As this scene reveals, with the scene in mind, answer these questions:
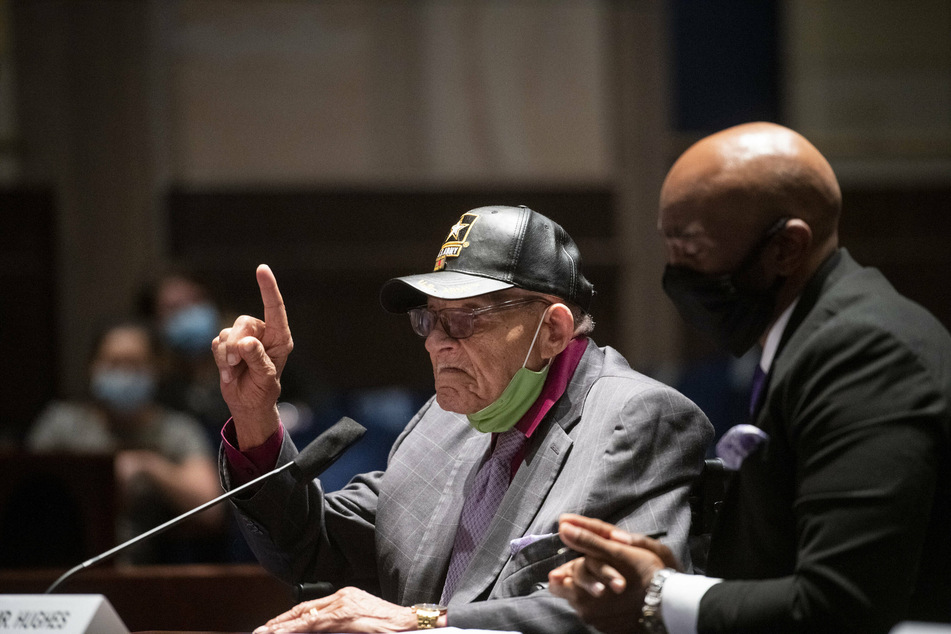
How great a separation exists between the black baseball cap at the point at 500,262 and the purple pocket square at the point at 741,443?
0.54 metres

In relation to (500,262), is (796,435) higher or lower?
lower

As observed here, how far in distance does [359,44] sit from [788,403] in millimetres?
4883

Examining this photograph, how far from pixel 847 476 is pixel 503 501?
0.67m

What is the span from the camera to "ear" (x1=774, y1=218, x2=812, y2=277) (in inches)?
55.9

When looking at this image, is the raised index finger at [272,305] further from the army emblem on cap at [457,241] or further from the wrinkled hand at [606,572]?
the wrinkled hand at [606,572]

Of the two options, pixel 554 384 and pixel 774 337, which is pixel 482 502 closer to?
pixel 554 384

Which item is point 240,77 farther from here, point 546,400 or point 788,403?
point 788,403

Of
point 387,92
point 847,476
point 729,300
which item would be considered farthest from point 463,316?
point 387,92

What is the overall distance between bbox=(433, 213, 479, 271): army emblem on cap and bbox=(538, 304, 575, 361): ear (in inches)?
7.7

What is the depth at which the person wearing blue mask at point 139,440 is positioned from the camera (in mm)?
Result: 3459

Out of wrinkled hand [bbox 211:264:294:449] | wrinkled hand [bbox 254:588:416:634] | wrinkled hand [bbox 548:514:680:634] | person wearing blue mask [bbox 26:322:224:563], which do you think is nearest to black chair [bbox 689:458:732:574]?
wrinkled hand [bbox 548:514:680:634]

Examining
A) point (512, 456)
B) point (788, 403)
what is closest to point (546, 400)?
point (512, 456)

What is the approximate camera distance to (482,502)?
186 cm

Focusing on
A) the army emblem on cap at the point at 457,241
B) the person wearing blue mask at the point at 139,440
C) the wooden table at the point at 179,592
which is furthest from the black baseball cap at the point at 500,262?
the person wearing blue mask at the point at 139,440
